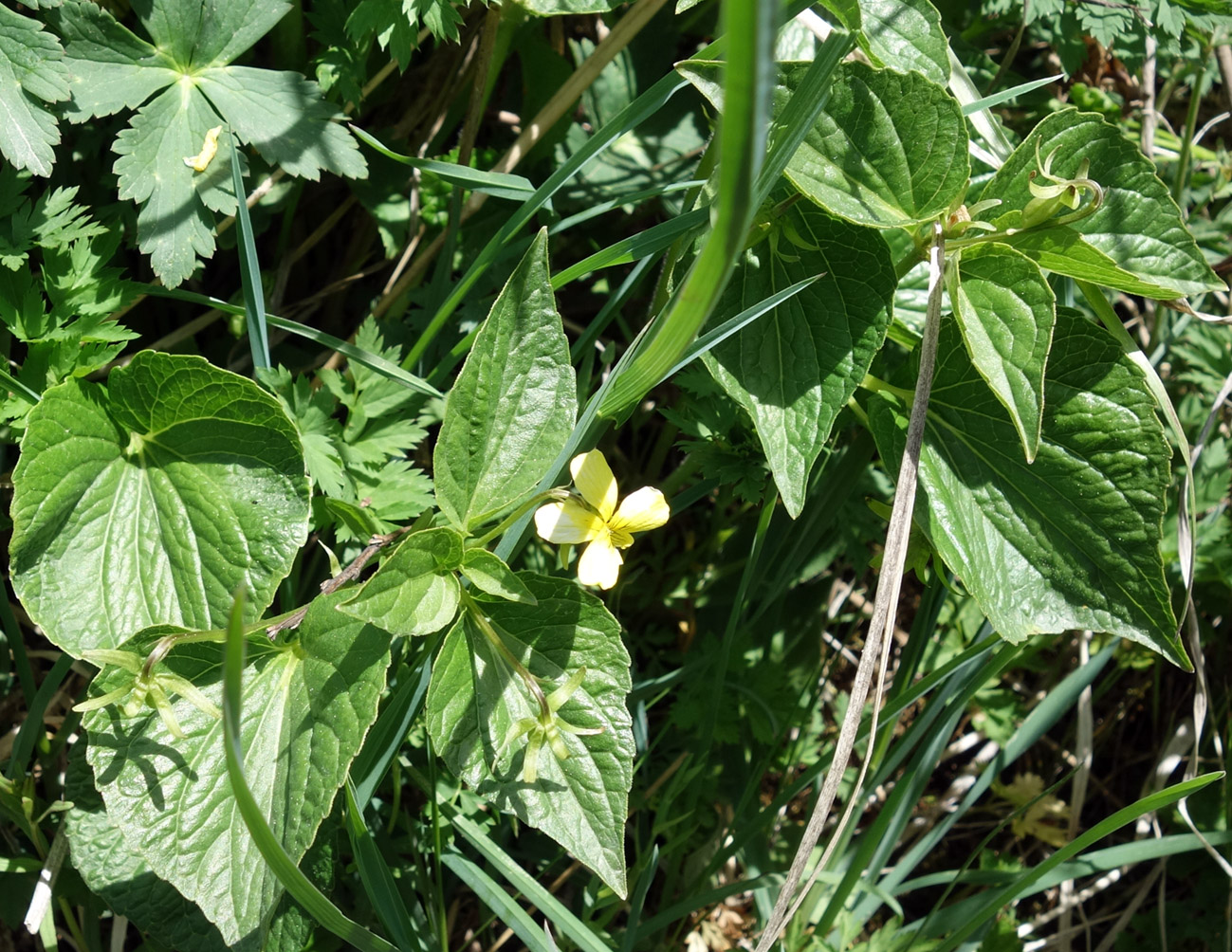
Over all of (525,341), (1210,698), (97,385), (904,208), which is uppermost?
(904,208)

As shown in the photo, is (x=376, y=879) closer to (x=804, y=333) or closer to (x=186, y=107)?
(x=804, y=333)

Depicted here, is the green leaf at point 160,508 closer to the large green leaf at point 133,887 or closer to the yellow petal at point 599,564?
the large green leaf at point 133,887

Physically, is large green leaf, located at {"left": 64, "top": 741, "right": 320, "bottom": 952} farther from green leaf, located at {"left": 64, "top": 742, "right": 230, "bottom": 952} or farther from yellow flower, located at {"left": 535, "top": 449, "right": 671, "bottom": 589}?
yellow flower, located at {"left": 535, "top": 449, "right": 671, "bottom": 589}

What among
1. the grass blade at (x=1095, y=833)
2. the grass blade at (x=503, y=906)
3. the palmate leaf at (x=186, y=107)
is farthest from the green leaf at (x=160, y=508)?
the grass blade at (x=1095, y=833)

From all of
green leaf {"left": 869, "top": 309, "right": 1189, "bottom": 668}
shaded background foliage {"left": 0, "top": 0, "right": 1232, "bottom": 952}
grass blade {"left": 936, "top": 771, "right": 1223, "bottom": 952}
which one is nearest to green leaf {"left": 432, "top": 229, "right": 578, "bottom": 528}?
shaded background foliage {"left": 0, "top": 0, "right": 1232, "bottom": 952}

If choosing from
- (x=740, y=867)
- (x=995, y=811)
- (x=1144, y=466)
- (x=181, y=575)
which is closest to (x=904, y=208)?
(x=1144, y=466)

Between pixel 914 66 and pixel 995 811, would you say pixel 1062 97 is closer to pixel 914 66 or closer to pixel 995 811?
pixel 914 66
